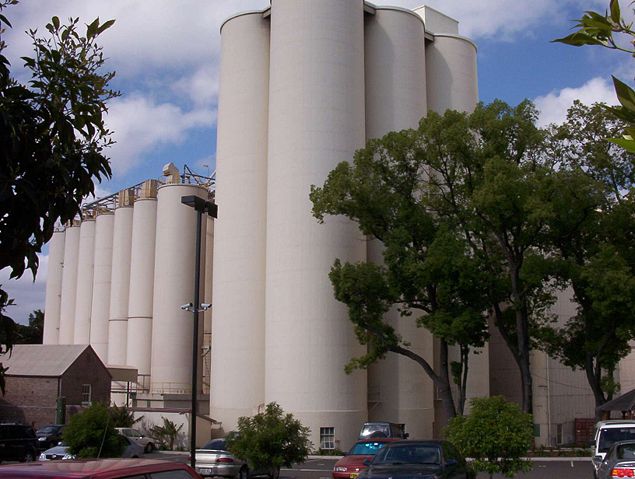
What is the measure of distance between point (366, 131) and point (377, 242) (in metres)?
7.49

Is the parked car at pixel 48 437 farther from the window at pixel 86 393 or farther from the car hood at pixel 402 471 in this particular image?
the car hood at pixel 402 471

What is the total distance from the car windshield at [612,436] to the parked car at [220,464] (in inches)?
470

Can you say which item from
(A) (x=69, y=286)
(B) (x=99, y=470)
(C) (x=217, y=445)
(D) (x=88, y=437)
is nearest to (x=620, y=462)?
(B) (x=99, y=470)

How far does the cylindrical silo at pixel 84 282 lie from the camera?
76.5m

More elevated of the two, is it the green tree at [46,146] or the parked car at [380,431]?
the green tree at [46,146]

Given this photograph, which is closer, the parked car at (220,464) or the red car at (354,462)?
the red car at (354,462)

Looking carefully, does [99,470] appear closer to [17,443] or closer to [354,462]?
[354,462]

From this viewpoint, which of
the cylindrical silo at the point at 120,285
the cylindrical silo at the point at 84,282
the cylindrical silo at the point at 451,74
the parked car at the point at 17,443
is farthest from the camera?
the cylindrical silo at the point at 84,282

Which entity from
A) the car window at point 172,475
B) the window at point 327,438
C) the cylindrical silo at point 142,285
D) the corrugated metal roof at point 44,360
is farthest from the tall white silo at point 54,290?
the car window at point 172,475

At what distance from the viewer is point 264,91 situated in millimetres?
50312

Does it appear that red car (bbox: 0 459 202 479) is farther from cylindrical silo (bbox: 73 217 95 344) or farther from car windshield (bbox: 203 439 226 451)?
cylindrical silo (bbox: 73 217 95 344)

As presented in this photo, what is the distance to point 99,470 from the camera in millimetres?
6344

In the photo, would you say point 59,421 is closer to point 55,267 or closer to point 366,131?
point 366,131

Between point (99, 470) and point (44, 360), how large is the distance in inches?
1970
